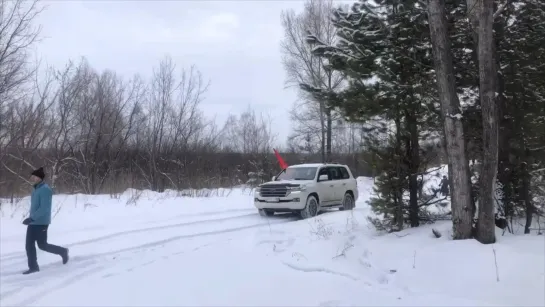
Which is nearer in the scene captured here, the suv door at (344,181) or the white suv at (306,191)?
the white suv at (306,191)

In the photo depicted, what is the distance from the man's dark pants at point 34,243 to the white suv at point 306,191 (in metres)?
7.90

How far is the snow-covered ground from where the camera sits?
6.32 meters

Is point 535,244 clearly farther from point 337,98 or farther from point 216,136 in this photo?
point 216,136

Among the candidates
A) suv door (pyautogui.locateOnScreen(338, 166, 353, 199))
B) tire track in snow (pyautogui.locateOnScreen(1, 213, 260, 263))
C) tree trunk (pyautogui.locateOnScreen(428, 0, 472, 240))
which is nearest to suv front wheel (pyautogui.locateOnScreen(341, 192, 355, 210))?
suv door (pyautogui.locateOnScreen(338, 166, 353, 199))

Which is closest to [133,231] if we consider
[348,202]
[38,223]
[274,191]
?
[38,223]

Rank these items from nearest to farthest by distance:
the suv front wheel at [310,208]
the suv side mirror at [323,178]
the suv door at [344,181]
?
the suv front wheel at [310,208]
the suv side mirror at [323,178]
the suv door at [344,181]

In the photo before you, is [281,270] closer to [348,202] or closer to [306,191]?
[306,191]

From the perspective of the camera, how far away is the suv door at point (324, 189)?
53.2 feet

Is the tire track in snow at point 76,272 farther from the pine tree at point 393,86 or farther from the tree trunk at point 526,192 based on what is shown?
the tree trunk at point 526,192

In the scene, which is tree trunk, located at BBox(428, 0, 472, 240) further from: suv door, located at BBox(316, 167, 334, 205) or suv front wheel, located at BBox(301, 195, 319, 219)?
suv door, located at BBox(316, 167, 334, 205)

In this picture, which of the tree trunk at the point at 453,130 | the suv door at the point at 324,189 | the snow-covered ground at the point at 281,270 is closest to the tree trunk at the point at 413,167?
the snow-covered ground at the point at 281,270

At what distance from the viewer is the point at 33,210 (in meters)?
8.72

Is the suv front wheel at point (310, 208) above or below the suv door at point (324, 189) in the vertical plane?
below

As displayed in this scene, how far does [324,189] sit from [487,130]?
9.33 metres
